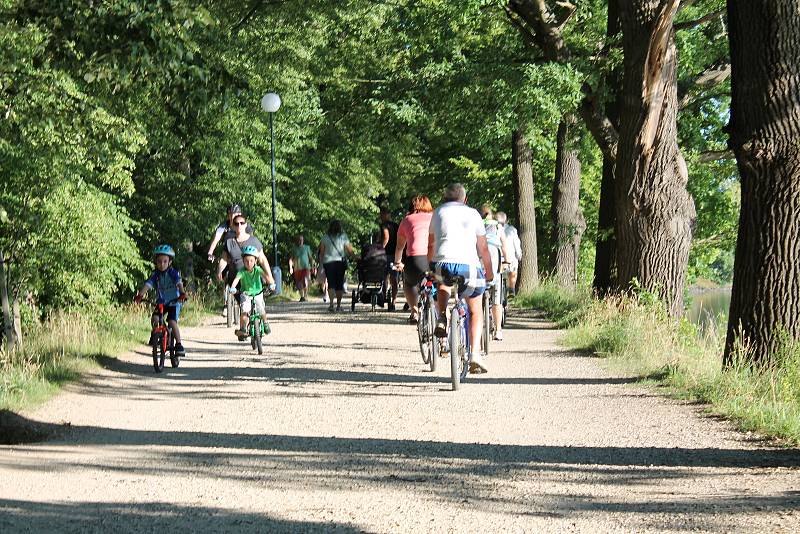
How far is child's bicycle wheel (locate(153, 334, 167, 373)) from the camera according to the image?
15047mm

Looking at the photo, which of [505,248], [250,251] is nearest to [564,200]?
[505,248]

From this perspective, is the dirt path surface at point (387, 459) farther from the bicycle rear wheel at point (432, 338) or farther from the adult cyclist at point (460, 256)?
the adult cyclist at point (460, 256)

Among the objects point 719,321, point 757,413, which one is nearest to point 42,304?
point 719,321

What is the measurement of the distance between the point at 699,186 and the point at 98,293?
1846cm

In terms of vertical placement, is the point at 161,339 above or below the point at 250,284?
below

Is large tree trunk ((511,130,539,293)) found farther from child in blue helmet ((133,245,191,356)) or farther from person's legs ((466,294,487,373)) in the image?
person's legs ((466,294,487,373))

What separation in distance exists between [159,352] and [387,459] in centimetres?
686

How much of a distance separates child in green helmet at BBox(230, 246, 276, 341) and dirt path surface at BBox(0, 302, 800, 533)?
225 centimetres

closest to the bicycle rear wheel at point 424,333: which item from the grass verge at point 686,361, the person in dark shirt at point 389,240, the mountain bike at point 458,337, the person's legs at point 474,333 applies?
the mountain bike at point 458,337

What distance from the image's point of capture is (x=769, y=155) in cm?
1192

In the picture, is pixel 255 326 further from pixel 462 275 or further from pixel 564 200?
pixel 564 200

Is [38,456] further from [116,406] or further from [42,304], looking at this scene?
[42,304]

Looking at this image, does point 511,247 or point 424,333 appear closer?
point 424,333

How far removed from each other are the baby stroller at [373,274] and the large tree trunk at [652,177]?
795cm
